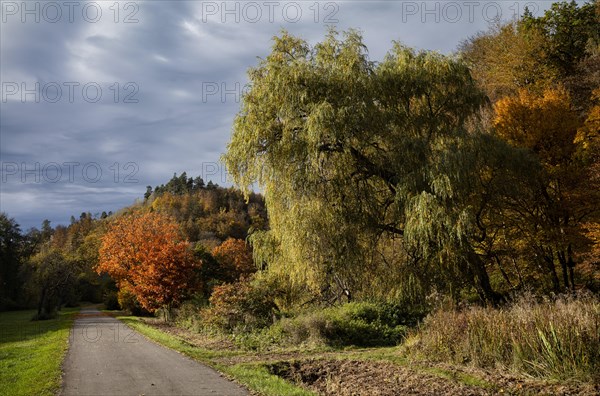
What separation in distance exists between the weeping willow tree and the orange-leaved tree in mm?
10684

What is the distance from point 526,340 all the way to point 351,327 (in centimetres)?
757

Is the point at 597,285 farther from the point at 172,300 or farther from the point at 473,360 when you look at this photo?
the point at 172,300

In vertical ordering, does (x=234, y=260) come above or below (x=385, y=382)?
above

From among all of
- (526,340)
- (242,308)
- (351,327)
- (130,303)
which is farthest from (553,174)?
(130,303)

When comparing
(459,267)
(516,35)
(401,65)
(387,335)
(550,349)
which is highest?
(516,35)

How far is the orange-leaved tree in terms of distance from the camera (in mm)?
25281

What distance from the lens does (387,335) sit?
15.3 m

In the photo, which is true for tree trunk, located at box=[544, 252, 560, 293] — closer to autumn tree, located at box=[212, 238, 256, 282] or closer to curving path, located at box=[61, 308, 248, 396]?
curving path, located at box=[61, 308, 248, 396]

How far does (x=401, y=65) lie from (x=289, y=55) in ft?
14.4

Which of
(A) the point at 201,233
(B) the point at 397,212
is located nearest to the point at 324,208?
(B) the point at 397,212

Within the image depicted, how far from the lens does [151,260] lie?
25.6 metres

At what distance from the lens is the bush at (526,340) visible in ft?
26.3

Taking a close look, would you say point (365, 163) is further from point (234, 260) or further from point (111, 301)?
point (111, 301)

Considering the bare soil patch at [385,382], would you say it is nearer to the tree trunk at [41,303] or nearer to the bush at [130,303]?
the bush at [130,303]
